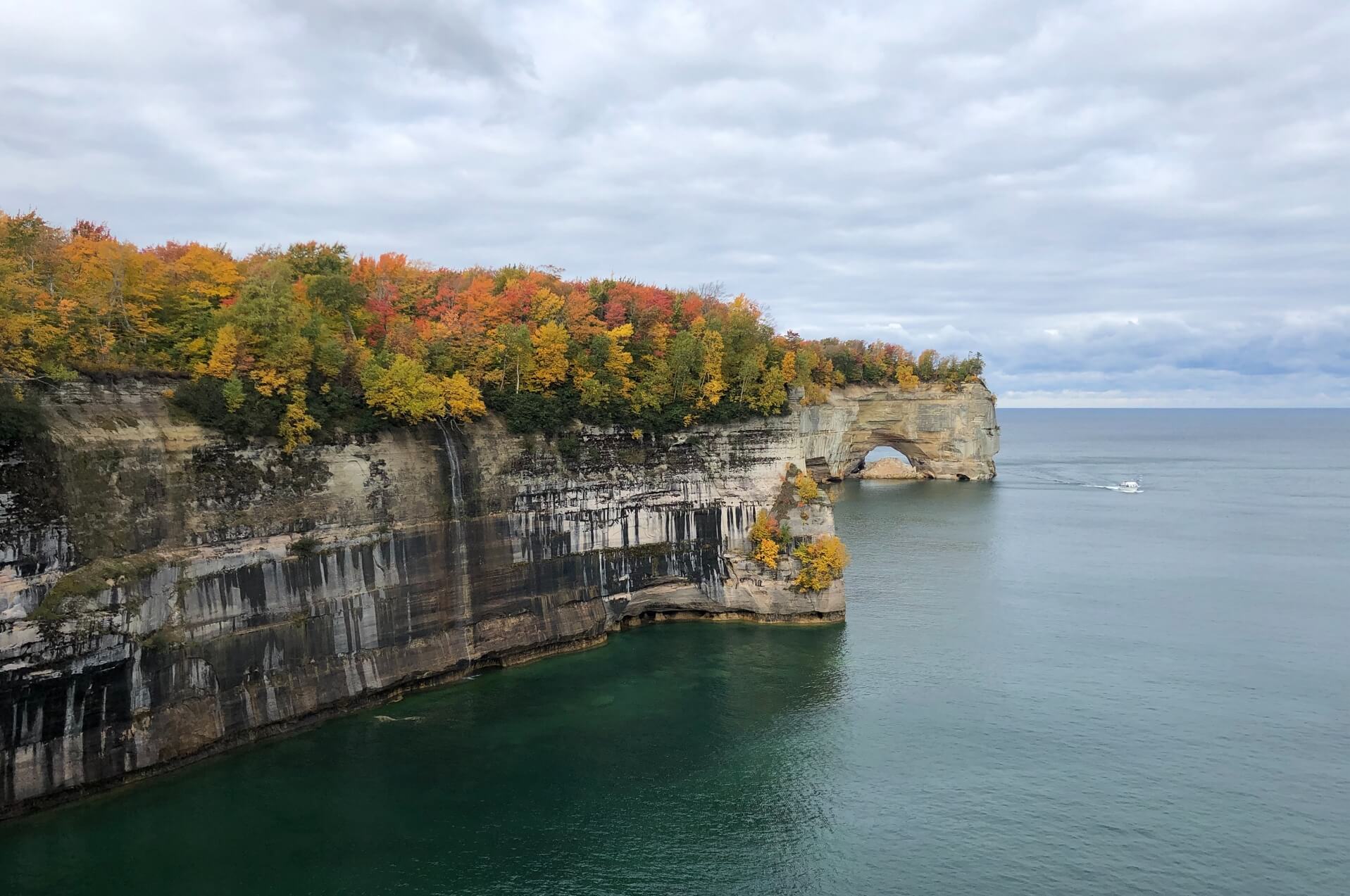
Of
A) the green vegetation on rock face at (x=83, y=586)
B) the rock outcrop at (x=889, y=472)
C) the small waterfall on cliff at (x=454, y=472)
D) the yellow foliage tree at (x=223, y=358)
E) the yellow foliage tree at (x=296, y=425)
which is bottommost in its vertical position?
the rock outcrop at (x=889, y=472)

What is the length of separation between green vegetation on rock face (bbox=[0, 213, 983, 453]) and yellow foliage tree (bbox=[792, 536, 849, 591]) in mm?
8413

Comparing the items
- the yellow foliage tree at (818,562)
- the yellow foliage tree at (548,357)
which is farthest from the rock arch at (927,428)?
the yellow foliage tree at (548,357)

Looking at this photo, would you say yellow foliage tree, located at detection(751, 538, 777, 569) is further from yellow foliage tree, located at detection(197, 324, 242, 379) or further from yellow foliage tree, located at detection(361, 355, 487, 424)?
yellow foliage tree, located at detection(197, 324, 242, 379)

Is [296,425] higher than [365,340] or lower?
lower

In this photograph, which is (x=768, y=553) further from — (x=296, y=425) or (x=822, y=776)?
(x=296, y=425)

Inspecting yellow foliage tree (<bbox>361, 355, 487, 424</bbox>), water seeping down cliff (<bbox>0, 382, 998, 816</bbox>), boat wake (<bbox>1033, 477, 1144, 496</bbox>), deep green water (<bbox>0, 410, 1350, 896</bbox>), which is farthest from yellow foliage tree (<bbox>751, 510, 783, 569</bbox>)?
boat wake (<bbox>1033, 477, 1144, 496</bbox>)

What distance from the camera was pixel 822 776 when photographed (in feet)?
96.3

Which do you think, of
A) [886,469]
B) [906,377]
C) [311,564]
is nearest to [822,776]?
[311,564]

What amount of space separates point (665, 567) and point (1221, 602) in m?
36.2

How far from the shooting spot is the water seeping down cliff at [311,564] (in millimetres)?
25391

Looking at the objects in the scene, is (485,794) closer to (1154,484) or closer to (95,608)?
(95,608)

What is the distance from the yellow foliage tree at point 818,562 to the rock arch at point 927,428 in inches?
2338

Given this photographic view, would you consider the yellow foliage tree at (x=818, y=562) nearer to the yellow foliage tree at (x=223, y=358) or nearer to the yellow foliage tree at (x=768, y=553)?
the yellow foliage tree at (x=768, y=553)

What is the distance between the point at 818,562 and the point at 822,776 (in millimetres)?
17016
